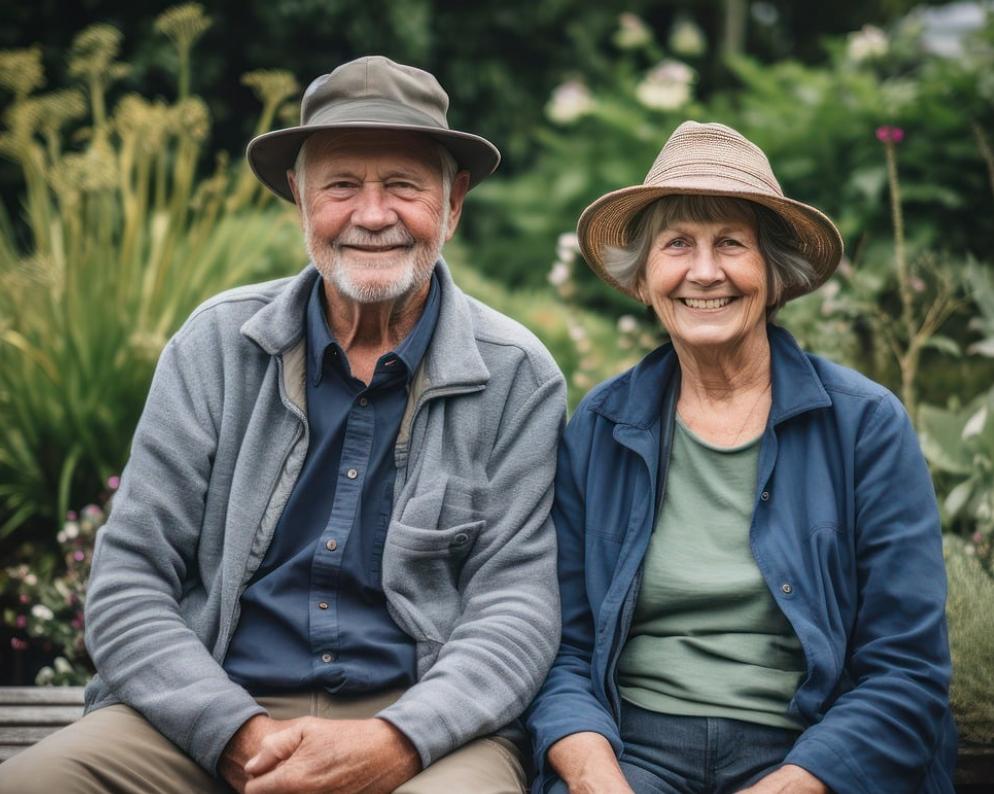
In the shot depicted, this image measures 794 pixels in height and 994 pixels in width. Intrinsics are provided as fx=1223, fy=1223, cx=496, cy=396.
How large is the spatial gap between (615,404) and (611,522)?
0.97ft

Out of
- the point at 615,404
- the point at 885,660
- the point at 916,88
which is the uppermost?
the point at 916,88

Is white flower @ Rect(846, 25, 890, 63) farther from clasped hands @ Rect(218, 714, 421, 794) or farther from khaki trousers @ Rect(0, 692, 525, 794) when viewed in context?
clasped hands @ Rect(218, 714, 421, 794)

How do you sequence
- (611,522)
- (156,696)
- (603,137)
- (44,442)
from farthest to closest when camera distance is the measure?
(603,137) → (44,442) → (611,522) → (156,696)

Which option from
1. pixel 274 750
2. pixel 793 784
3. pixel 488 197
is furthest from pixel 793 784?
pixel 488 197

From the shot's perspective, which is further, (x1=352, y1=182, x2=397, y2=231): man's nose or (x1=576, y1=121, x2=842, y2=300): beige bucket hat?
(x1=352, y1=182, x2=397, y2=231): man's nose

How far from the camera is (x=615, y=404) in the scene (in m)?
2.98

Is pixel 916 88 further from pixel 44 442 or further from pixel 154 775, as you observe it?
pixel 154 775

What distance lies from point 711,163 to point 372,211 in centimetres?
82

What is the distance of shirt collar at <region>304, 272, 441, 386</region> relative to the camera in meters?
2.99

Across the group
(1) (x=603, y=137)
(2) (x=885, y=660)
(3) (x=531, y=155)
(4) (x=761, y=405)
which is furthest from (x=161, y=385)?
(3) (x=531, y=155)

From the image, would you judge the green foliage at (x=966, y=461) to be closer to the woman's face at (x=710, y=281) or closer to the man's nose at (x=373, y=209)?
the woman's face at (x=710, y=281)

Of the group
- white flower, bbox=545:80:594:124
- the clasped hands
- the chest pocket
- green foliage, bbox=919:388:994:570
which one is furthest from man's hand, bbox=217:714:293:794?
white flower, bbox=545:80:594:124

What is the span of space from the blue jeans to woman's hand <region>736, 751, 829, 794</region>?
0.43 feet

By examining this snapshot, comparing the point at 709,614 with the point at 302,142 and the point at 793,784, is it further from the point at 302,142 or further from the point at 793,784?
the point at 302,142
